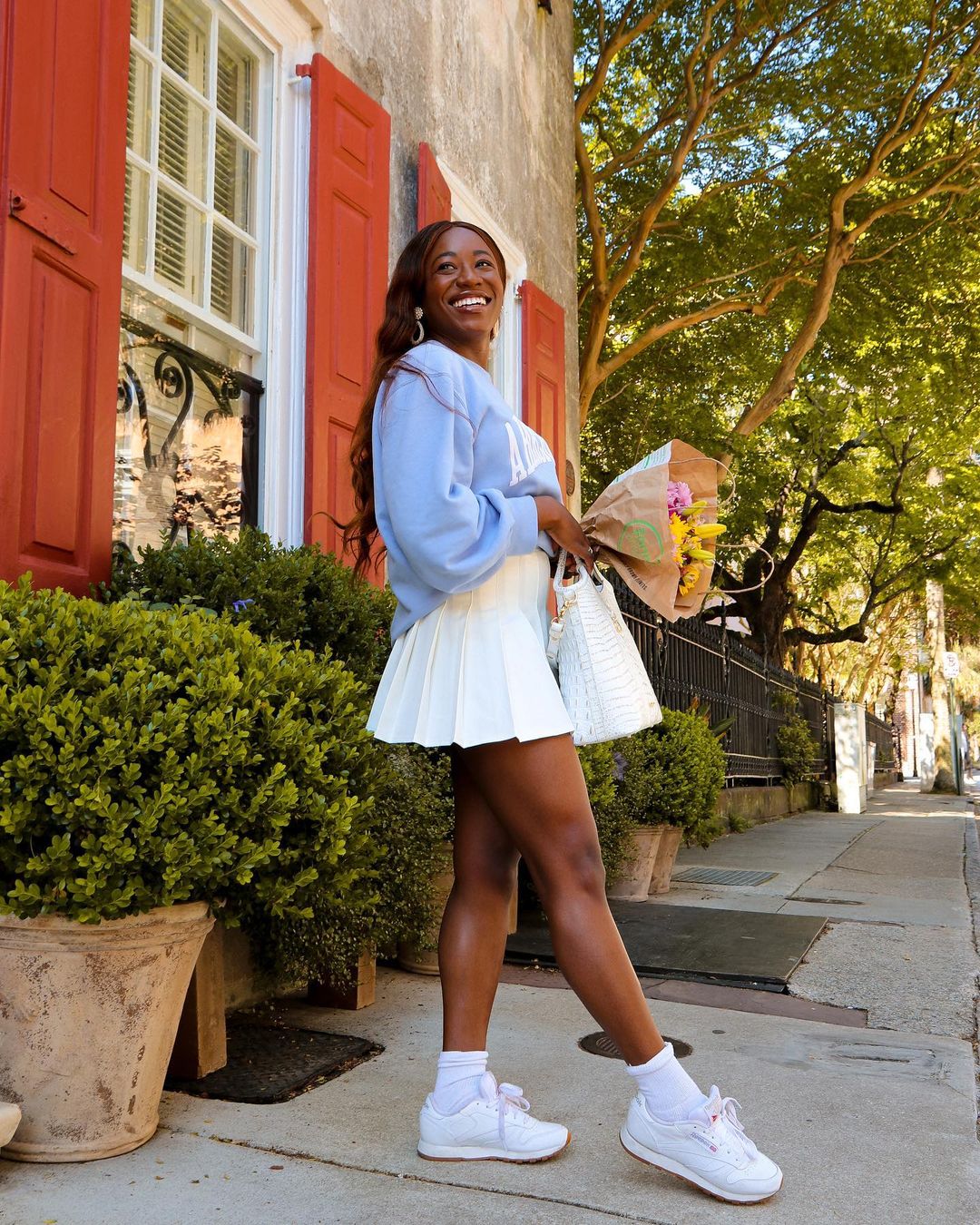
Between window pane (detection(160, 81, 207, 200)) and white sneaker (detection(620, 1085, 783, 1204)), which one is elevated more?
window pane (detection(160, 81, 207, 200))

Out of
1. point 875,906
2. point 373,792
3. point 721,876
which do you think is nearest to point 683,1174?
point 373,792

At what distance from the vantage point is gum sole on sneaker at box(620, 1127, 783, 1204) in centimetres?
210

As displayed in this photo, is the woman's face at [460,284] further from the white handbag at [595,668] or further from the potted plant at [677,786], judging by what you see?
the potted plant at [677,786]

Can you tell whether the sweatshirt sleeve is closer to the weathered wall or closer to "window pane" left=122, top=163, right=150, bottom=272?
"window pane" left=122, top=163, right=150, bottom=272

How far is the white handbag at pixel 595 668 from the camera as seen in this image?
90.9 inches

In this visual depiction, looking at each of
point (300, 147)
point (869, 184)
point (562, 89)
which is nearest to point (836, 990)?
point (300, 147)

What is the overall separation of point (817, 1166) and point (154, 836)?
154cm

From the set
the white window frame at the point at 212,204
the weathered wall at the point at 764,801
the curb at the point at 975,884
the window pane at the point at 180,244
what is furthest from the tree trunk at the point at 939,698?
the window pane at the point at 180,244

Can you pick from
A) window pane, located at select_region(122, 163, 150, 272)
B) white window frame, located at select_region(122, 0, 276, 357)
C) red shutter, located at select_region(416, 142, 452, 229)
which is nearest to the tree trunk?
red shutter, located at select_region(416, 142, 452, 229)

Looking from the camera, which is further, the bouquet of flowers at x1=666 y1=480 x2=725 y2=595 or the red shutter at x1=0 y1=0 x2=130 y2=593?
the red shutter at x1=0 y1=0 x2=130 y2=593

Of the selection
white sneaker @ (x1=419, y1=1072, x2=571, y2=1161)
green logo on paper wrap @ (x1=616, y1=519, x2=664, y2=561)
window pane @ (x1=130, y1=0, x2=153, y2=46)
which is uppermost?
window pane @ (x1=130, y1=0, x2=153, y2=46)

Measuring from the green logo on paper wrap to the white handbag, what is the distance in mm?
137

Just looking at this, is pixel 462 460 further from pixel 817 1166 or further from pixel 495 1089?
pixel 817 1166

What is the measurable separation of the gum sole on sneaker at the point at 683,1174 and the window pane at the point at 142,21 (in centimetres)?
416
